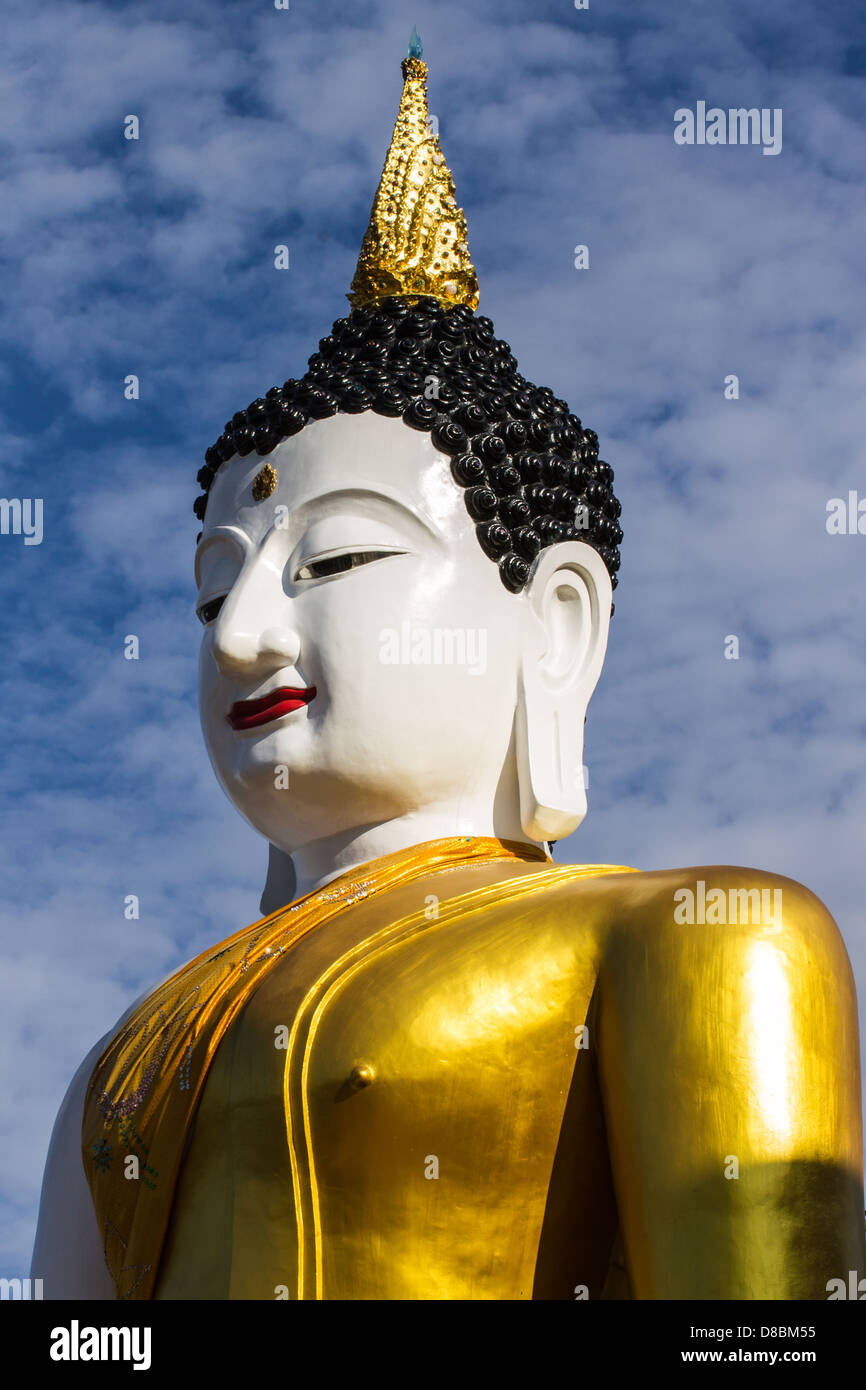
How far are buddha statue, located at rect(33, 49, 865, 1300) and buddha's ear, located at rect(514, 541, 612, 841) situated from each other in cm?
1

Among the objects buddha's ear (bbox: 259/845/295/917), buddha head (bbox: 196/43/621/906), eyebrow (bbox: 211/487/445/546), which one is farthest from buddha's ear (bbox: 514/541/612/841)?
buddha's ear (bbox: 259/845/295/917)

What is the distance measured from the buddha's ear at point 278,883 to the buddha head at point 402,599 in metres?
0.05

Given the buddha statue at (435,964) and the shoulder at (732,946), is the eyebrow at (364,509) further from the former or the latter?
the shoulder at (732,946)

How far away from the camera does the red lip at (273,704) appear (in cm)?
620

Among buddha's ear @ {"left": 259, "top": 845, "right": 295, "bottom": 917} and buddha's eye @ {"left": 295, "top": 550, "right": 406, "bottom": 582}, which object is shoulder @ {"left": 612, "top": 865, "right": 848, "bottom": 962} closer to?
buddha's eye @ {"left": 295, "top": 550, "right": 406, "bottom": 582}

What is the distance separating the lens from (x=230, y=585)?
6574mm

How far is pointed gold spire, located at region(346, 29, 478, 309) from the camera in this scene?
7234mm

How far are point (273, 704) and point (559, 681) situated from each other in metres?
1.06

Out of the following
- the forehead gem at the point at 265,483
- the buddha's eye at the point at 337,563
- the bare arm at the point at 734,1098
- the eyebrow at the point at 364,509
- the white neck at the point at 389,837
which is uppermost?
the forehead gem at the point at 265,483

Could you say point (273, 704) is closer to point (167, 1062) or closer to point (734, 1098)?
point (167, 1062)

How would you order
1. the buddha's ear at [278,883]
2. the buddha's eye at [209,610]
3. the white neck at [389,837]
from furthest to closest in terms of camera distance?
the buddha's ear at [278,883]
the buddha's eye at [209,610]
the white neck at [389,837]

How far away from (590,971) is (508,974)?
238 mm

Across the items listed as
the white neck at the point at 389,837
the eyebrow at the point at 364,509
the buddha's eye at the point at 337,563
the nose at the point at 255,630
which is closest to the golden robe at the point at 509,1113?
the white neck at the point at 389,837
